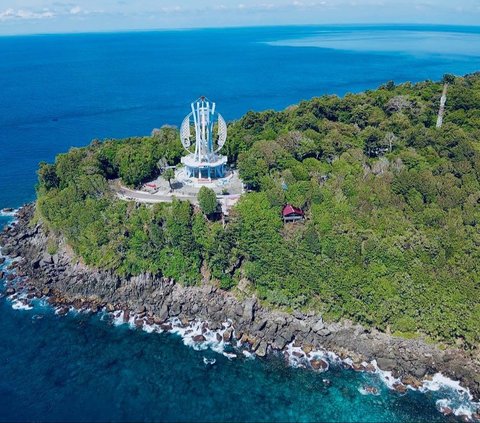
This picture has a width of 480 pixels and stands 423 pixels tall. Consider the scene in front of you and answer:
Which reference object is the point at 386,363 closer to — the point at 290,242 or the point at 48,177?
the point at 290,242

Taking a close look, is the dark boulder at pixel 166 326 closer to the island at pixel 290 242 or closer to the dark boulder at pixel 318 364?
the island at pixel 290 242

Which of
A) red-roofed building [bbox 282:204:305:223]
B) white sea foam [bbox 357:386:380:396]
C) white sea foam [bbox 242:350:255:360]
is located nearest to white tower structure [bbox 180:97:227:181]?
red-roofed building [bbox 282:204:305:223]

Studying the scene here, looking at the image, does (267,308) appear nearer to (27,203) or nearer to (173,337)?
(173,337)

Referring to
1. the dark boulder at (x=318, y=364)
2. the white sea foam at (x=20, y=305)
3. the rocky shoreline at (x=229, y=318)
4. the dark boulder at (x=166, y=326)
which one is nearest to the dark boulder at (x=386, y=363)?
the rocky shoreline at (x=229, y=318)

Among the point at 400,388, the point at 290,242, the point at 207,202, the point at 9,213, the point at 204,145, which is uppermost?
the point at 204,145

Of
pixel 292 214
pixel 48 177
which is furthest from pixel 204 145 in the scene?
pixel 48 177
